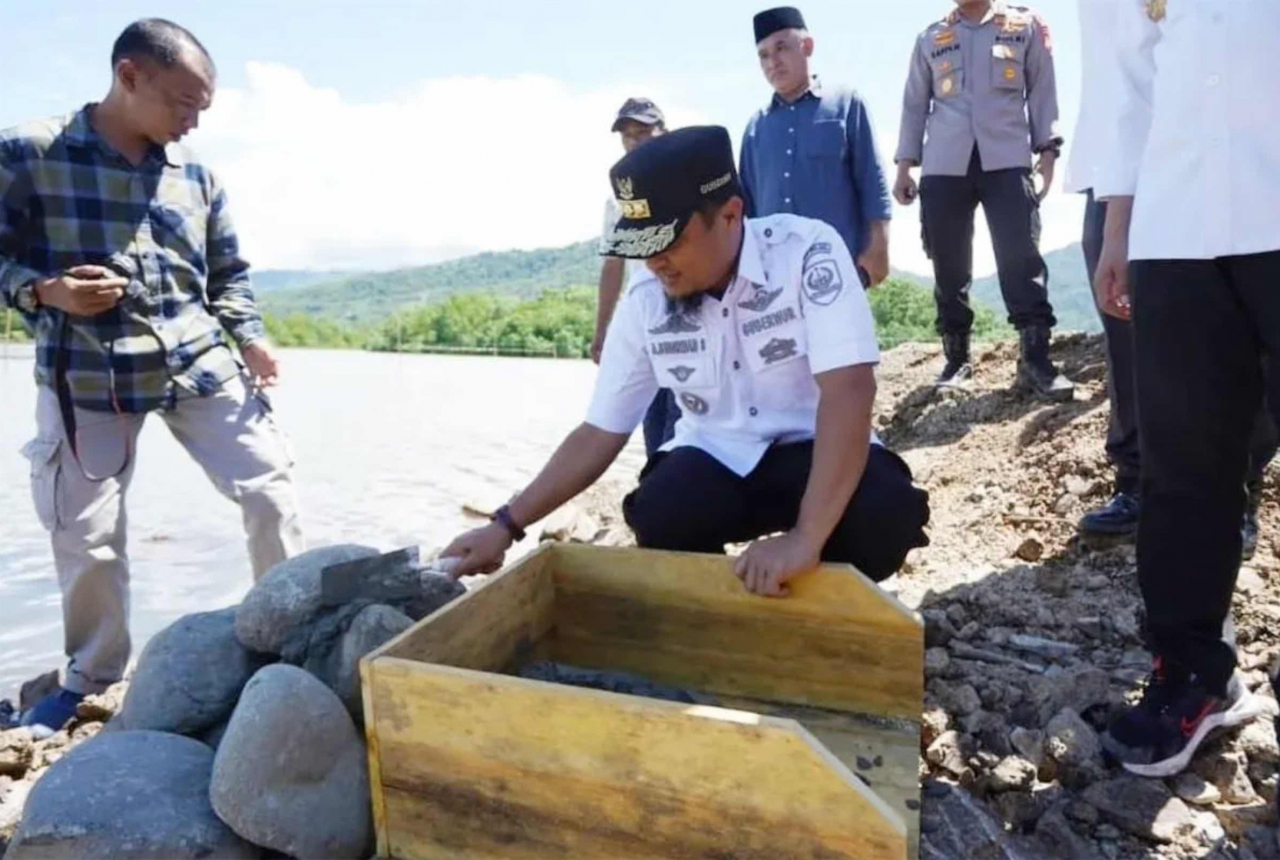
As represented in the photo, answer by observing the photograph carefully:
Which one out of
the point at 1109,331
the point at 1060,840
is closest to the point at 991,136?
the point at 1109,331

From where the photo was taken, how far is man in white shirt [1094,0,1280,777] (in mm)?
1885

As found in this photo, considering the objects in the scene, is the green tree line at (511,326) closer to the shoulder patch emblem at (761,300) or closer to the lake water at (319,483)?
the lake water at (319,483)

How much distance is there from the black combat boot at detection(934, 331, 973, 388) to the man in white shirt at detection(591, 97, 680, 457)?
226cm

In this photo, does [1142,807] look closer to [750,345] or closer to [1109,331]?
[750,345]

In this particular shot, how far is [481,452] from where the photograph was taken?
7.68 m

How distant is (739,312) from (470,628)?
939 millimetres

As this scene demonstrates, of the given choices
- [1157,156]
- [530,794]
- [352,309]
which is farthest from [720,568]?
[352,309]

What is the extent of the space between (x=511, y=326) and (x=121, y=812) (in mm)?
29642

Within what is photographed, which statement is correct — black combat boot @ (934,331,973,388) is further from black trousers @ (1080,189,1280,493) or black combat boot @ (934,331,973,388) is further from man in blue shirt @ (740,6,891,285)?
black trousers @ (1080,189,1280,493)

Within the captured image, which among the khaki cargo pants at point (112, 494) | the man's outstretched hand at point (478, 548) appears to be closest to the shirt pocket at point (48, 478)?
the khaki cargo pants at point (112, 494)

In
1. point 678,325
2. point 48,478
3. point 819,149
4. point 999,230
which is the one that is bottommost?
point 48,478

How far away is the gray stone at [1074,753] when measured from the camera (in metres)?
2.15

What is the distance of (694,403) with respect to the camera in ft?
8.55

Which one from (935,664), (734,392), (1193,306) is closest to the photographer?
(1193,306)
